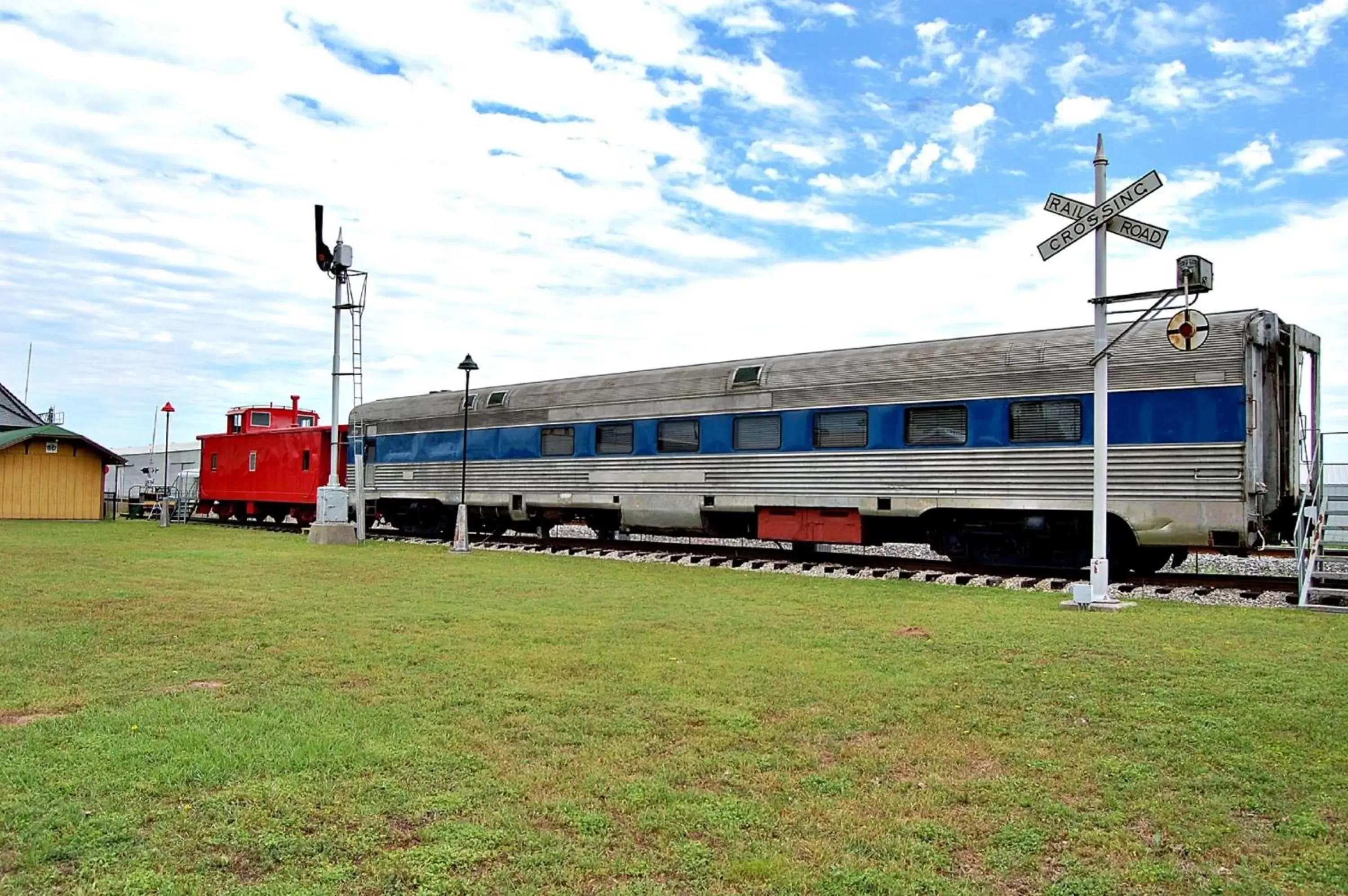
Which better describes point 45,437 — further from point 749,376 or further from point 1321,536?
point 1321,536

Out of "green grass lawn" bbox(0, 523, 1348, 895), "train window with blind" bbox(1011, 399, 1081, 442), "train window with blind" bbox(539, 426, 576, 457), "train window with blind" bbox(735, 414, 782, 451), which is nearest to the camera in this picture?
"green grass lawn" bbox(0, 523, 1348, 895)

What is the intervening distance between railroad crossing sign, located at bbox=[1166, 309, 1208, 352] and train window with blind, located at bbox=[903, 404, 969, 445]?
4.07 metres

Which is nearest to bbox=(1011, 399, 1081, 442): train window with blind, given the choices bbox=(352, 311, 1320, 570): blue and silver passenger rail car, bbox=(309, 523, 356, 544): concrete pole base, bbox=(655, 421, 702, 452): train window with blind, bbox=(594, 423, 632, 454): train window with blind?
bbox=(352, 311, 1320, 570): blue and silver passenger rail car

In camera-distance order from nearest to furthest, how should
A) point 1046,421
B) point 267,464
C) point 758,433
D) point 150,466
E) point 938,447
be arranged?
point 1046,421, point 938,447, point 758,433, point 267,464, point 150,466

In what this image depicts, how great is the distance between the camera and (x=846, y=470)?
1609cm

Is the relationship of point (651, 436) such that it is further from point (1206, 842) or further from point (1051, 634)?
point (1206, 842)

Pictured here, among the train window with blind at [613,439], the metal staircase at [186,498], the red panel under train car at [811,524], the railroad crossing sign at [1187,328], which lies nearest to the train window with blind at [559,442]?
the train window with blind at [613,439]

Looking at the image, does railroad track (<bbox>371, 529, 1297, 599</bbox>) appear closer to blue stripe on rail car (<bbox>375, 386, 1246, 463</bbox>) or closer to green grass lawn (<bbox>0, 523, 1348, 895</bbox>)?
blue stripe on rail car (<bbox>375, 386, 1246, 463</bbox>)

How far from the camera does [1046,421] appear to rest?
553 inches

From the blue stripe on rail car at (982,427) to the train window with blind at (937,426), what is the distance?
0.07 m

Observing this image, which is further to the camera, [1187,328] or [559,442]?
[559,442]

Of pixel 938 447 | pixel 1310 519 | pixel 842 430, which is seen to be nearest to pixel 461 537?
pixel 842 430

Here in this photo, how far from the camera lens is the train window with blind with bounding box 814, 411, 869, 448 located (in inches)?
629

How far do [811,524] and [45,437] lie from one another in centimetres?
2642
